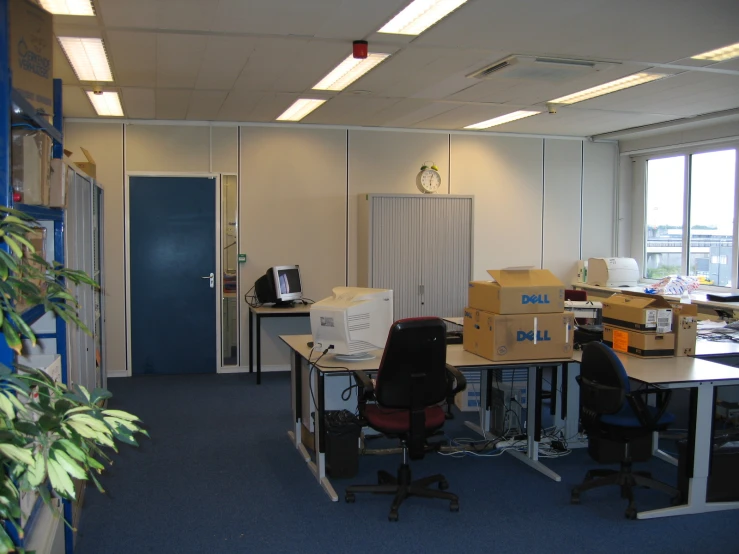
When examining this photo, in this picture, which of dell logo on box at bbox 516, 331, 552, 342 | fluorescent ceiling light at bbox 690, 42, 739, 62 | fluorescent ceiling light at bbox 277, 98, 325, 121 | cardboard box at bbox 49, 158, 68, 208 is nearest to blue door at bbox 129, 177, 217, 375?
fluorescent ceiling light at bbox 277, 98, 325, 121

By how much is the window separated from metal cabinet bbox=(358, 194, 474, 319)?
2.54 metres

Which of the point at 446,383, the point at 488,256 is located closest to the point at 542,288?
the point at 446,383

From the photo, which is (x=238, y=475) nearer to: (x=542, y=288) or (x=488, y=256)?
(x=542, y=288)

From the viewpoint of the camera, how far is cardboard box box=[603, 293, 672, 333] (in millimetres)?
4160

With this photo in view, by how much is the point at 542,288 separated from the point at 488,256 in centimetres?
370

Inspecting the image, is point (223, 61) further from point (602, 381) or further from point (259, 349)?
point (602, 381)

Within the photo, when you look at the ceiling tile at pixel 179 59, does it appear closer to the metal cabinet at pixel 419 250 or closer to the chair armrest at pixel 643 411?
the metal cabinet at pixel 419 250

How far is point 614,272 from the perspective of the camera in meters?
7.55

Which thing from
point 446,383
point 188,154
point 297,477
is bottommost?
point 297,477

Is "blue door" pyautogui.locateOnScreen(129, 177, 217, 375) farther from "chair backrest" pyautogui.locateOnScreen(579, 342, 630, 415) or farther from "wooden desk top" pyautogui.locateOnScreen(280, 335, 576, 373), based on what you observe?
Result: "chair backrest" pyautogui.locateOnScreen(579, 342, 630, 415)

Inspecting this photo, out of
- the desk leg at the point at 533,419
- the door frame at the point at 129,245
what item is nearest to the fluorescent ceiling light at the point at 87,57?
the door frame at the point at 129,245

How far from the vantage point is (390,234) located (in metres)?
6.88

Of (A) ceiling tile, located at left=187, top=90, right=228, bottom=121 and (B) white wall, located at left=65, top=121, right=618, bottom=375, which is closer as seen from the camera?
(A) ceiling tile, located at left=187, top=90, right=228, bottom=121

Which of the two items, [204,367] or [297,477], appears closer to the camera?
[297,477]
